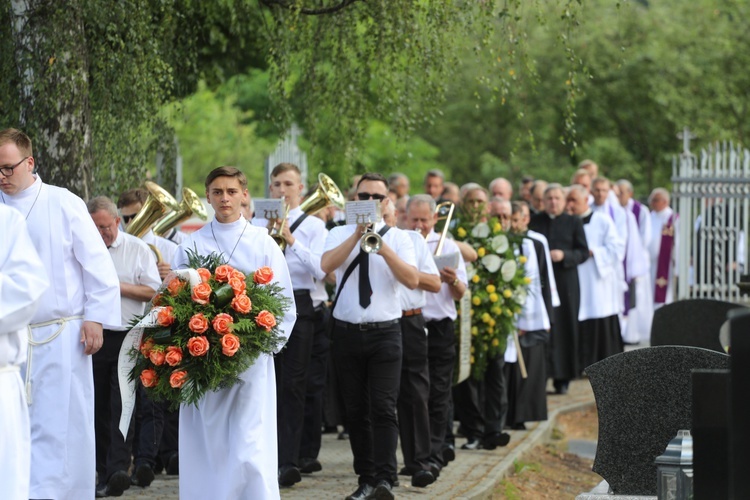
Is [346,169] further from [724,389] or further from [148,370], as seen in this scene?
[724,389]

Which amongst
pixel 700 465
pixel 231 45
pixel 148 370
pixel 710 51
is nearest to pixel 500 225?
pixel 231 45

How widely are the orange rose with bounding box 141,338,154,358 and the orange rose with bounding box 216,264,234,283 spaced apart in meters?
0.55

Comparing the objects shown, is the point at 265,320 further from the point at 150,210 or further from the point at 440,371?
the point at 440,371

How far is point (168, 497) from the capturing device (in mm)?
9734

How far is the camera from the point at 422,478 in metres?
10.2

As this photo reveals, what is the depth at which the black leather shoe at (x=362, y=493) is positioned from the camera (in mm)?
9461

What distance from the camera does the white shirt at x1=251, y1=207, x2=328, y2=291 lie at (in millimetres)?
10336

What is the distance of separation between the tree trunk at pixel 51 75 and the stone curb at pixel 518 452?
4.02 m

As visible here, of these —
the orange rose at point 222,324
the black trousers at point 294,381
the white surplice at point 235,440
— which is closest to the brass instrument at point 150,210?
the black trousers at point 294,381

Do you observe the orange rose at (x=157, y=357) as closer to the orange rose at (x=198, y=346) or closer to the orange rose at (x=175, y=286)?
the orange rose at (x=198, y=346)

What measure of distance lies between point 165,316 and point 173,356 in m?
0.24

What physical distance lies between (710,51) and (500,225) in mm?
25277

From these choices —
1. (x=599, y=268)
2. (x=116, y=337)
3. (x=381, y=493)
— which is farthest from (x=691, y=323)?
(x=599, y=268)

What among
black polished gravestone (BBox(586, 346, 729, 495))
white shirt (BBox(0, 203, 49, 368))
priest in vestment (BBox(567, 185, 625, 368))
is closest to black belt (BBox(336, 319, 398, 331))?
black polished gravestone (BBox(586, 346, 729, 495))
